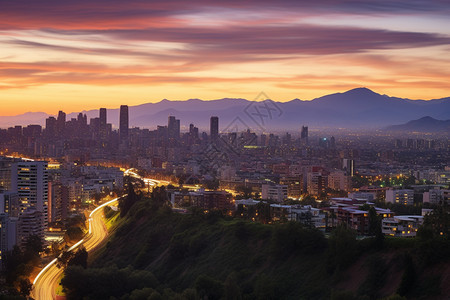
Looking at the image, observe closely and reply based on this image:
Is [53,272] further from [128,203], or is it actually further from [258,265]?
[128,203]

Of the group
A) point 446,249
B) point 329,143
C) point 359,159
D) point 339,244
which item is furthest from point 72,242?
point 329,143

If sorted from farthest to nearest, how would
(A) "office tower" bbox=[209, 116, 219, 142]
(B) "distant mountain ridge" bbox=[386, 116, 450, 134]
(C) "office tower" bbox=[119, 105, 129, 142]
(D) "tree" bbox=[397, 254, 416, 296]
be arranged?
1. (B) "distant mountain ridge" bbox=[386, 116, 450, 134]
2. (C) "office tower" bbox=[119, 105, 129, 142]
3. (A) "office tower" bbox=[209, 116, 219, 142]
4. (D) "tree" bbox=[397, 254, 416, 296]

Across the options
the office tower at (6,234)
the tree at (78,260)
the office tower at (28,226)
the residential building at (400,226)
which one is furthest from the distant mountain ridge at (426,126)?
the tree at (78,260)

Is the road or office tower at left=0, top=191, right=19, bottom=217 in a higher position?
office tower at left=0, top=191, right=19, bottom=217

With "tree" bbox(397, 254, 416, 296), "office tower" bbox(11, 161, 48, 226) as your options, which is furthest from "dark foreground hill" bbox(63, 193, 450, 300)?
"office tower" bbox(11, 161, 48, 226)

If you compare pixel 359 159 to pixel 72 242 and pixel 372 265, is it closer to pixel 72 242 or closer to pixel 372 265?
pixel 72 242

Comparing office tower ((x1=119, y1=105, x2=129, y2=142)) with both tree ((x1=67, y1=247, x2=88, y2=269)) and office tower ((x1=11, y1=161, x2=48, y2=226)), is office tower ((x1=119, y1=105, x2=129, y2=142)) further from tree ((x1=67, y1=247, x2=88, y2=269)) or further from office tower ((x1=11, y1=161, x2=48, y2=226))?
tree ((x1=67, y1=247, x2=88, y2=269))

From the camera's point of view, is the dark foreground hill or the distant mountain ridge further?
the distant mountain ridge

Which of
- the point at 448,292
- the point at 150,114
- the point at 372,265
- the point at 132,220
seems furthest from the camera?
the point at 150,114
